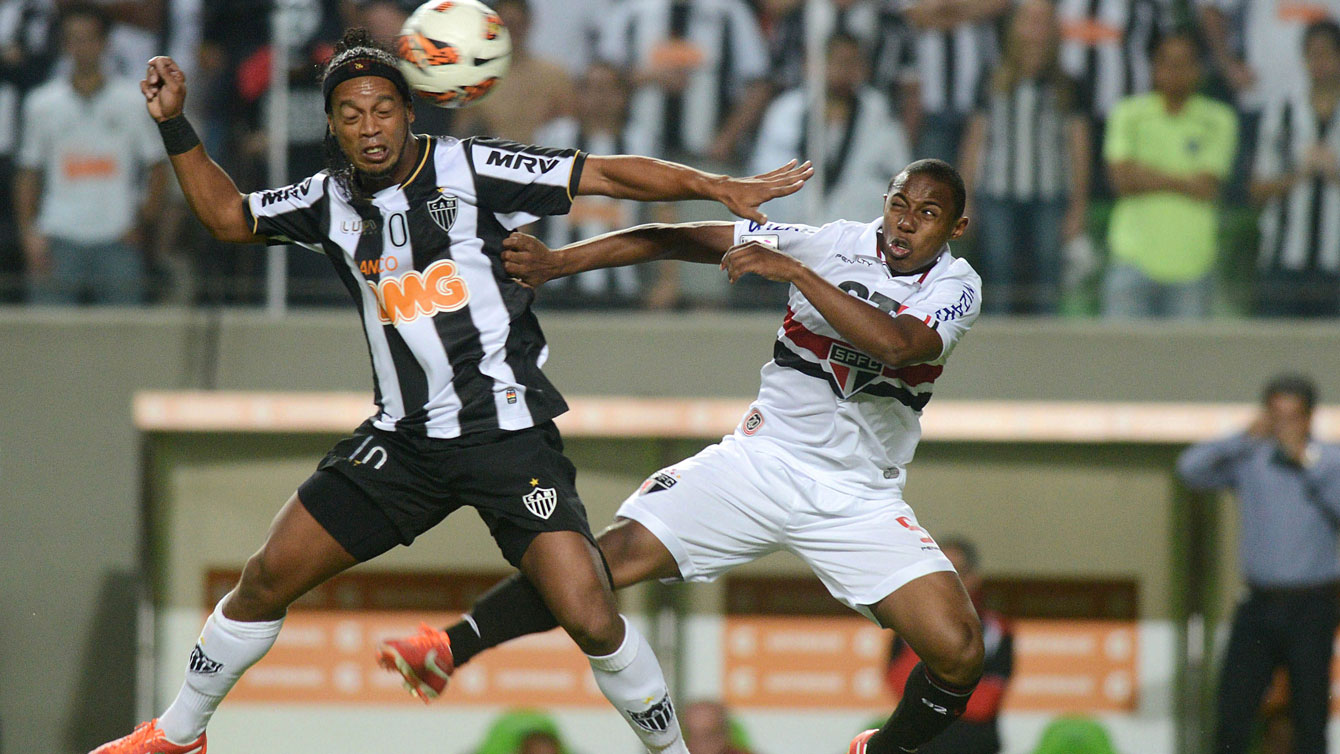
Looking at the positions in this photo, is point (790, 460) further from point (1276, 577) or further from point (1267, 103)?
point (1267, 103)

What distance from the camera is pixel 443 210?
454 cm

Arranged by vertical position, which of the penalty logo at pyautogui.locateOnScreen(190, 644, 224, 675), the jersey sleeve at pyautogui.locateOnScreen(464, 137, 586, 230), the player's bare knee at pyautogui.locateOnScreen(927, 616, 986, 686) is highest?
the jersey sleeve at pyautogui.locateOnScreen(464, 137, 586, 230)

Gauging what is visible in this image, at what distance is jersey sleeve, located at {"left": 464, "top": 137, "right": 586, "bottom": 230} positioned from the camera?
457 centimetres

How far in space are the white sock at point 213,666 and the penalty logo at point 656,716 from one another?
A: 1.15 metres

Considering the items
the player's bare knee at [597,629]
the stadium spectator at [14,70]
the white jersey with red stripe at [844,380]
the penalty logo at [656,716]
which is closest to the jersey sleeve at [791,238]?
the white jersey with red stripe at [844,380]

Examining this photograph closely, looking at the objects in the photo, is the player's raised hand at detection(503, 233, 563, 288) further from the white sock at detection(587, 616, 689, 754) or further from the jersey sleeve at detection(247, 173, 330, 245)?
the white sock at detection(587, 616, 689, 754)

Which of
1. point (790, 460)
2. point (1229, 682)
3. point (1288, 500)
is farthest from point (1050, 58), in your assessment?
point (790, 460)

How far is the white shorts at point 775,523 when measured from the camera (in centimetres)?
490

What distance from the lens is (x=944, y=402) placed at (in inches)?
338

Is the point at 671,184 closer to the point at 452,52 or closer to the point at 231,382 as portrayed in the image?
the point at 452,52

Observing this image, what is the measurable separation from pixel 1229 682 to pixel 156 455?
5.86 meters

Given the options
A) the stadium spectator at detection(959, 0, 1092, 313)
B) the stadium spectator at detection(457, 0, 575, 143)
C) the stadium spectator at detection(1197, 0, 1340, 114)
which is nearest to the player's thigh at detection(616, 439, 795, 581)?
the stadium spectator at detection(457, 0, 575, 143)

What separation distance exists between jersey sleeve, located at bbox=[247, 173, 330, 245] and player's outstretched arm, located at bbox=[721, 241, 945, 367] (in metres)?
1.25

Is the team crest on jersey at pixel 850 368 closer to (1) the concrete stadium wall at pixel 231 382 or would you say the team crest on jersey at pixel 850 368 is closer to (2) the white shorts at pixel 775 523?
(2) the white shorts at pixel 775 523
